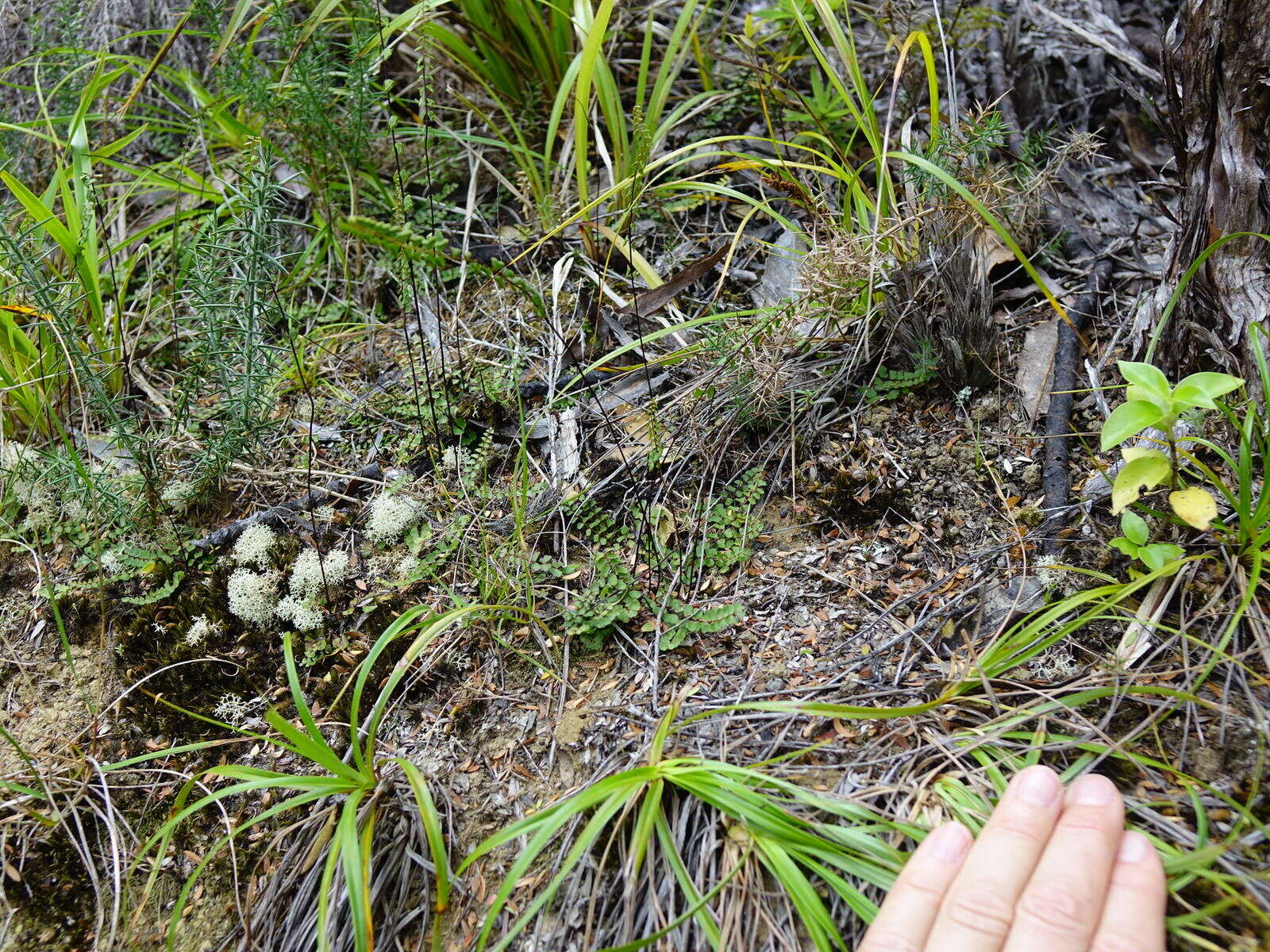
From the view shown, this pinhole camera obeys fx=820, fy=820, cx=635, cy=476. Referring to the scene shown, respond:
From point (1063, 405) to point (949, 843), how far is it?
1213 millimetres

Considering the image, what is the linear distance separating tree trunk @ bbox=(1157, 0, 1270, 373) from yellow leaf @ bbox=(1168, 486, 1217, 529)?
485 millimetres

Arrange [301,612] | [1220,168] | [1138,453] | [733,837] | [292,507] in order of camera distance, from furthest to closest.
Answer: [292,507] → [301,612] → [1220,168] → [1138,453] → [733,837]

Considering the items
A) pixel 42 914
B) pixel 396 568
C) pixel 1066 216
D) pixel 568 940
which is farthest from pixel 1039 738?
pixel 42 914

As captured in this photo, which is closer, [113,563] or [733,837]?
[733,837]

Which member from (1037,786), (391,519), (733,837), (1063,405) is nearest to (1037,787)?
(1037,786)

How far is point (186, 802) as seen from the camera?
1917 mm

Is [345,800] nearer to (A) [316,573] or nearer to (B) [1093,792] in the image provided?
(A) [316,573]

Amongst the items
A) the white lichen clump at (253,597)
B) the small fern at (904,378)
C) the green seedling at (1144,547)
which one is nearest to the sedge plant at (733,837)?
the green seedling at (1144,547)

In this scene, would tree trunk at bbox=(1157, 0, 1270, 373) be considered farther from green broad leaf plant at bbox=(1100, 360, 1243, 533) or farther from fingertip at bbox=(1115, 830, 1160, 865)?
fingertip at bbox=(1115, 830, 1160, 865)

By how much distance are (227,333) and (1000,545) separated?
85.1 inches

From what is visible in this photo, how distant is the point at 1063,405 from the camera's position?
2.11m

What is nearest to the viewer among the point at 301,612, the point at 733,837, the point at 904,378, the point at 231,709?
the point at 733,837

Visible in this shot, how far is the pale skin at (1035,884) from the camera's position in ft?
4.17

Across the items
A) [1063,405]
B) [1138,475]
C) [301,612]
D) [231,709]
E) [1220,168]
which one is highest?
[1220,168]
